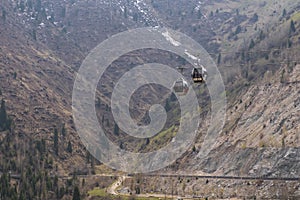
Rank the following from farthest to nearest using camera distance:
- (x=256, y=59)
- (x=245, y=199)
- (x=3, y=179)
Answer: (x=256, y=59), (x=3, y=179), (x=245, y=199)

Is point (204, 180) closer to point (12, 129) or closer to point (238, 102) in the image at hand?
point (238, 102)

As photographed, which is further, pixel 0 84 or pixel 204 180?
pixel 0 84

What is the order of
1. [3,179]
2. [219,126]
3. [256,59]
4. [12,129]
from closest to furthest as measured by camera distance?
1. [3,179]
2. [219,126]
3. [12,129]
4. [256,59]

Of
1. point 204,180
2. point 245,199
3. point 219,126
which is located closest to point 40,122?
point 219,126

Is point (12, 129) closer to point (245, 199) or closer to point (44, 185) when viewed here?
point (44, 185)

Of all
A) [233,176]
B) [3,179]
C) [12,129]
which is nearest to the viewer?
[233,176]

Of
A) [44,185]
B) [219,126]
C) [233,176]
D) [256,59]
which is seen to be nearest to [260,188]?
[233,176]

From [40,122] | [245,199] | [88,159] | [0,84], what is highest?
[0,84]

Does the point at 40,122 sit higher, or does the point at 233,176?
the point at 40,122

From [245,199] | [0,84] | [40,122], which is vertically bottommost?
[245,199]
